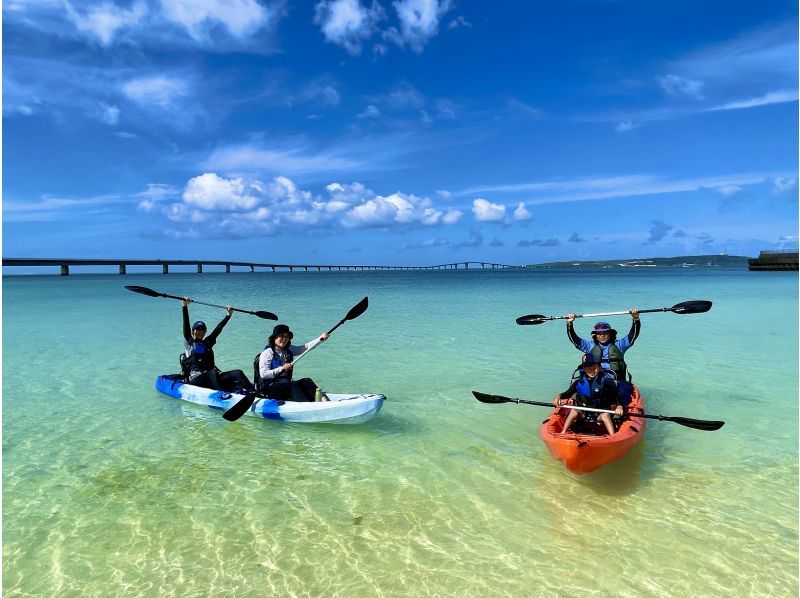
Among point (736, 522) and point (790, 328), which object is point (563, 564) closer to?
point (736, 522)

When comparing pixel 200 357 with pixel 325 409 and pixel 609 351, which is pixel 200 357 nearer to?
pixel 325 409

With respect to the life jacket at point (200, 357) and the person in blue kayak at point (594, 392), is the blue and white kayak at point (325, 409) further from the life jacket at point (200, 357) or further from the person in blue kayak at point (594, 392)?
the person in blue kayak at point (594, 392)

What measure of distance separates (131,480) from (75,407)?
5.08m

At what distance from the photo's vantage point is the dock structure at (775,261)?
309 ft

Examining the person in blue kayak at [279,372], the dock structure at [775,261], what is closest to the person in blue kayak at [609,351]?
the person in blue kayak at [279,372]

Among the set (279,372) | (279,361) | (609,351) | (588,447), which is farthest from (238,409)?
(609,351)

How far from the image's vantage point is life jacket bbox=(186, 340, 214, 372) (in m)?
11.7

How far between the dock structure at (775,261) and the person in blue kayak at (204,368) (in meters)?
109

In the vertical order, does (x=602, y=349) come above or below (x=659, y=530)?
above

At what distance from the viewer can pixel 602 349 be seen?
9805mm

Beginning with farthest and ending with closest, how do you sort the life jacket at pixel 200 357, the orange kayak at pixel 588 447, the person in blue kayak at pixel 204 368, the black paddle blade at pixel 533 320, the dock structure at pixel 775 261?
the dock structure at pixel 775 261 → the black paddle blade at pixel 533 320 → the life jacket at pixel 200 357 → the person in blue kayak at pixel 204 368 → the orange kayak at pixel 588 447

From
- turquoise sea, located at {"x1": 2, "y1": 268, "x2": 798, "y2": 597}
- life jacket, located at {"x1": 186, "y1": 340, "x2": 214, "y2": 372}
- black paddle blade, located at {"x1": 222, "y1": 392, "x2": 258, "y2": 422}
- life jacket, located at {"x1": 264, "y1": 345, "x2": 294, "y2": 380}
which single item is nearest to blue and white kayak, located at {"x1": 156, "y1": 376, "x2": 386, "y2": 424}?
turquoise sea, located at {"x1": 2, "y1": 268, "x2": 798, "y2": 597}

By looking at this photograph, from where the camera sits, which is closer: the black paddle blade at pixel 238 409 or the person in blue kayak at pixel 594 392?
the person in blue kayak at pixel 594 392

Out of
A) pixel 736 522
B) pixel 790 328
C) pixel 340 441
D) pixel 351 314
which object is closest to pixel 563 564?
pixel 736 522
